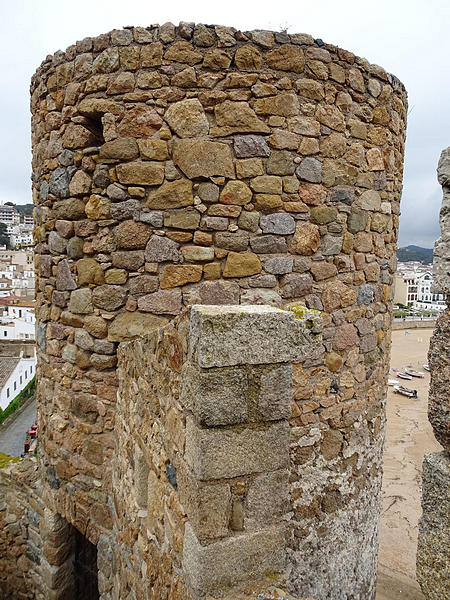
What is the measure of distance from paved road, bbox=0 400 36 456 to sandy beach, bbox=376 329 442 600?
51.1 ft

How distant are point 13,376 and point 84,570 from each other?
77.6 feet

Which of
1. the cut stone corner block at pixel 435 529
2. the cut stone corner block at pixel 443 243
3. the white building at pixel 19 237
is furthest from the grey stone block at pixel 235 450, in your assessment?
the white building at pixel 19 237

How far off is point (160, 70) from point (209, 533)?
2.93 meters

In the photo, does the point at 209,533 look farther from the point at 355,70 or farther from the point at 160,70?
the point at 355,70

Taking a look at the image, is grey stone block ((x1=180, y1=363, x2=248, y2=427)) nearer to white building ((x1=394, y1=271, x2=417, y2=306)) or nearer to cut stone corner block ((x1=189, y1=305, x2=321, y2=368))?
cut stone corner block ((x1=189, y1=305, x2=321, y2=368))

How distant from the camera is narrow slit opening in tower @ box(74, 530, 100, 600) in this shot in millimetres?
4371

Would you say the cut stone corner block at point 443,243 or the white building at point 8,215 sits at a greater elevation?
the white building at point 8,215

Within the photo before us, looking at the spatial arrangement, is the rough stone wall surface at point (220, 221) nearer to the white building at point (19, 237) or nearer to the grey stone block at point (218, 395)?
the grey stone block at point (218, 395)

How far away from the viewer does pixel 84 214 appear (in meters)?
3.41

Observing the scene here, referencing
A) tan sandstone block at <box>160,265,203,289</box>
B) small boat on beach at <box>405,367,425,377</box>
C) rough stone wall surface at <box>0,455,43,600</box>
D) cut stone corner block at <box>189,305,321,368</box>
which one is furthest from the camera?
small boat on beach at <box>405,367,425,377</box>

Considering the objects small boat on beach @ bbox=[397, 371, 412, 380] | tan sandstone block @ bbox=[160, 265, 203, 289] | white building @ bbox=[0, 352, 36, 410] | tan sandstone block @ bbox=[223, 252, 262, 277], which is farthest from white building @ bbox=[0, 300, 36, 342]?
tan sandstone block @ bbox=[223, 252, 262, 277]

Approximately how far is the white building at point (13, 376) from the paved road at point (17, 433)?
4.00 feet

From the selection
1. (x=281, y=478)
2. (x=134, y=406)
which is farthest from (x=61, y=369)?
(x=281, y=478)

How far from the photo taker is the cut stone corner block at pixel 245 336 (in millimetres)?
1590
